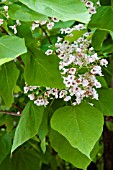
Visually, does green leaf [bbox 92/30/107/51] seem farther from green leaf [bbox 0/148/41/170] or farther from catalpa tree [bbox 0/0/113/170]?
green leaf [bbox 0/148/41/170]

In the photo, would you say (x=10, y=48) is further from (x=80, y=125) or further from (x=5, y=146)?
(x=5, y=146)

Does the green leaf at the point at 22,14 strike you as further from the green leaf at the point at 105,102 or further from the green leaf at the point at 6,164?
the green leaf at the point at 6,164

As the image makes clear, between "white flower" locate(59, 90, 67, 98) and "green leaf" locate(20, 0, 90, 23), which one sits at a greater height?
"green leaf" locate(20, 0, 90, 23)

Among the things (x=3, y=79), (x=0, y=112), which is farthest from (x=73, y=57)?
(x=0, y=112)

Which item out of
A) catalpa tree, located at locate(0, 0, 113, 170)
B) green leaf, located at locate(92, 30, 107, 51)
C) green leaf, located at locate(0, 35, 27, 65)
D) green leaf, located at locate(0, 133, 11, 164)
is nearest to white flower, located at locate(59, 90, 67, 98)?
catalpa tree, located at locate(0, 0, 113, 170)

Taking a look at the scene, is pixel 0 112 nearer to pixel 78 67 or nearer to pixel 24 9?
pixel 78 67

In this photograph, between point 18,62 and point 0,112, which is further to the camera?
point 0,112
